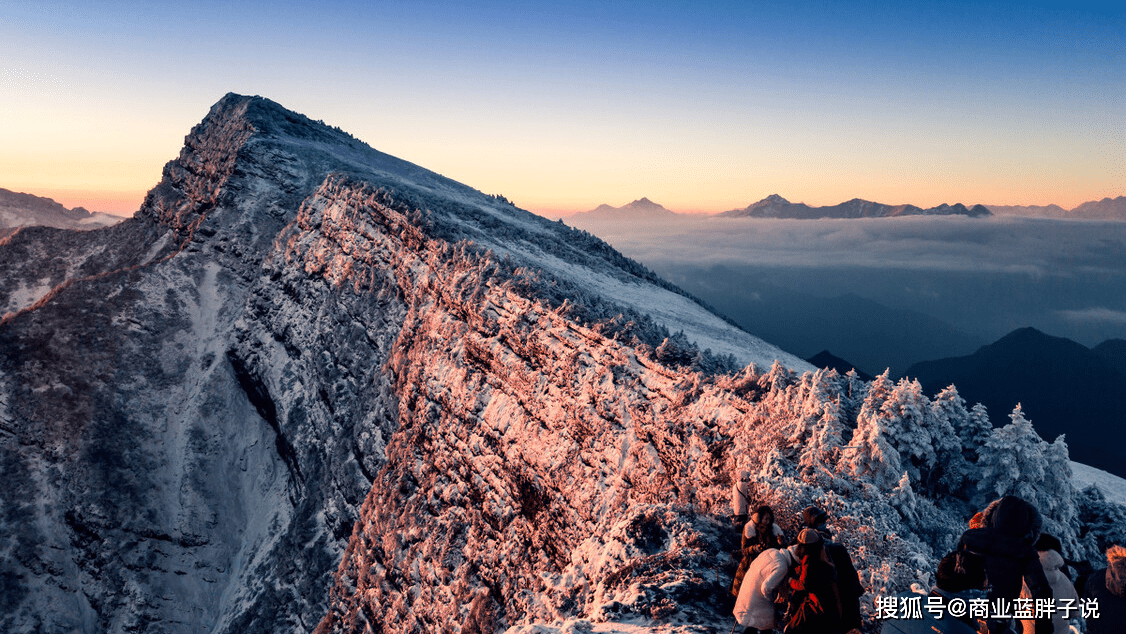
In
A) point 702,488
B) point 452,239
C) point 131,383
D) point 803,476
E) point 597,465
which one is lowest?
point 131,383

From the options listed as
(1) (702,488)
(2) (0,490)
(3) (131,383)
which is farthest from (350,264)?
(1) (702,488)

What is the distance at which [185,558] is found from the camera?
116 ft

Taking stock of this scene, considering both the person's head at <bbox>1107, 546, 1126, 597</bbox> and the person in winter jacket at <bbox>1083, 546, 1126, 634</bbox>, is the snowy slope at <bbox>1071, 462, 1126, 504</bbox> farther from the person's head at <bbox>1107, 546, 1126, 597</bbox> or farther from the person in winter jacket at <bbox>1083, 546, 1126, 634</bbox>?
the person's head at <bbox>1107, 546, 1126, 597</bbox>

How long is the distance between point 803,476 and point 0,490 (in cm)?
4634

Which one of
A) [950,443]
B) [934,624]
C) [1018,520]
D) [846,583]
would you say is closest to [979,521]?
[1018,520]

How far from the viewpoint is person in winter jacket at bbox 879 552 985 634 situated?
327 inches

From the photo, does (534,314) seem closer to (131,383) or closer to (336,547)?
(336,547)

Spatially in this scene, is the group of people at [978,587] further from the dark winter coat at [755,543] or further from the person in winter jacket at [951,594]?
the dark winter coat at [755,543]

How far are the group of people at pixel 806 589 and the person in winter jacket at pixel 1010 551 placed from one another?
5.97 feet

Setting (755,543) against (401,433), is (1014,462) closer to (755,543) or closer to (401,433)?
(755,543)

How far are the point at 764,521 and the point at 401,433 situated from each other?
2437cm

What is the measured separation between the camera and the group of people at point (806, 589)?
8.06 meters

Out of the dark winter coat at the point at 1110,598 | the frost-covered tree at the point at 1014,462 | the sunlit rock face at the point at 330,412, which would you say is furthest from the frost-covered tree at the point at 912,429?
the dark winter coat at the point at 1110,598

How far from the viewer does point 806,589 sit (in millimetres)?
8148
